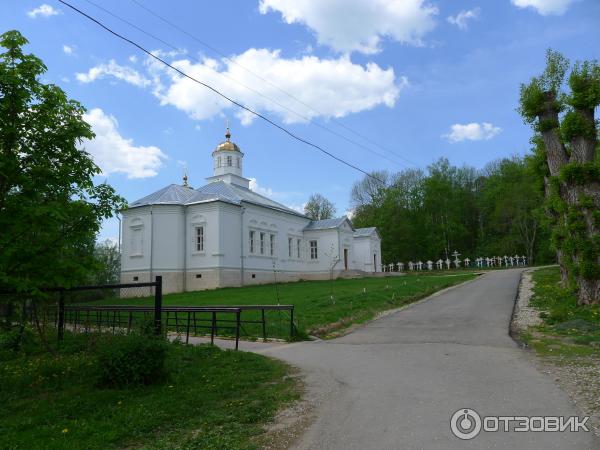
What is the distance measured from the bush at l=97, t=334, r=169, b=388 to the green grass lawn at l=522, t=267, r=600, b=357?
7125 millimetres

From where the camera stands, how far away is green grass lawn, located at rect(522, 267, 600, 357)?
938cm

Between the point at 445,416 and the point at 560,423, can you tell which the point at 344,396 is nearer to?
the point at 445,416

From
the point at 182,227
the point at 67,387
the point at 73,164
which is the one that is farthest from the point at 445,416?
the point at 182,227

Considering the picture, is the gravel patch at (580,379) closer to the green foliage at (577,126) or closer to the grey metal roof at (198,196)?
the green foliage at (577,126)

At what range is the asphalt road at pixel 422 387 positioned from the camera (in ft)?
15.3

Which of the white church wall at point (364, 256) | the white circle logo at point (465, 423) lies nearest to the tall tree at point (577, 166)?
the white circle logo at point (465, 423)

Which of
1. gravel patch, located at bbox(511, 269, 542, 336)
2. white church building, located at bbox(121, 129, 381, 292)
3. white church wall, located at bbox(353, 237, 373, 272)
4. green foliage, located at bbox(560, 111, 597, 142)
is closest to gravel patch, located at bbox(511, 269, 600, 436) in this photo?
gravel patch, located at bbox(511, 269, 542, 336)

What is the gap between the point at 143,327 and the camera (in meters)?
7.93

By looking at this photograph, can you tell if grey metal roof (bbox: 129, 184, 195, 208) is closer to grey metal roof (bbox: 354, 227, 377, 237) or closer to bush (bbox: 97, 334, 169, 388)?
grey metal roof (bbox: 354, 227, 377, 237)

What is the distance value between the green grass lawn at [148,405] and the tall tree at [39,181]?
166cm

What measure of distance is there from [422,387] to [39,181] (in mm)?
6360

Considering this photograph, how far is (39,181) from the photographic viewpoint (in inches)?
279

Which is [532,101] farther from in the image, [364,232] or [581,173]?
[364,232]

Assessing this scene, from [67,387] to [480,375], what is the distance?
6.39m
